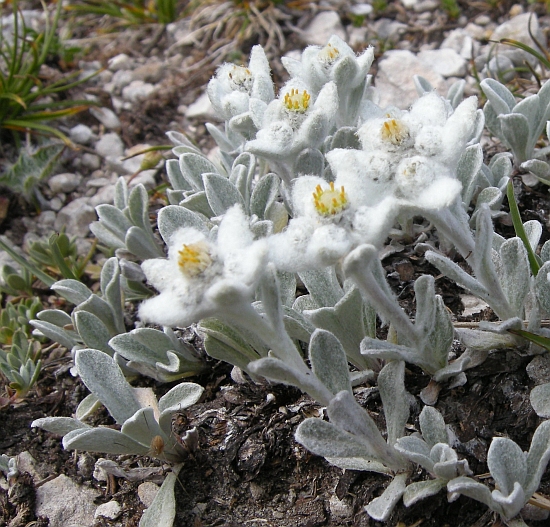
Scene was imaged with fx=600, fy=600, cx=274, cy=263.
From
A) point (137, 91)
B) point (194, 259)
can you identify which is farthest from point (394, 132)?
point (137, 91)

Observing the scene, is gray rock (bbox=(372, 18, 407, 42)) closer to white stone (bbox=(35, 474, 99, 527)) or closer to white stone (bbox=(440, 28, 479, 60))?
white stone (bbox=(440, 28, 479, 60))

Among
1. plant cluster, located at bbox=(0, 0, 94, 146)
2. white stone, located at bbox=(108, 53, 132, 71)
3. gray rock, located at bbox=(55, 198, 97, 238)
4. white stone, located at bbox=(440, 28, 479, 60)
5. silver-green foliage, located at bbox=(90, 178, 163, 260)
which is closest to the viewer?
silver-green foliage, located at bbox=(90, 178, 163, 260)

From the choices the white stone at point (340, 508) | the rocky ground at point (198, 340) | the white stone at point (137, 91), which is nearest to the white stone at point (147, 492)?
the rocky ground at point (198, 340)

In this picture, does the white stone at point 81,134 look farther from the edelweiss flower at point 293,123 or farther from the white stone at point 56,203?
the edelweiss flower at point 293,123

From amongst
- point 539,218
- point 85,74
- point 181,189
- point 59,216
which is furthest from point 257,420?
point 85,74

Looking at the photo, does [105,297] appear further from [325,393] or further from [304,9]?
[304,9]

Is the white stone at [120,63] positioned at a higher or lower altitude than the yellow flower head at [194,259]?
lower

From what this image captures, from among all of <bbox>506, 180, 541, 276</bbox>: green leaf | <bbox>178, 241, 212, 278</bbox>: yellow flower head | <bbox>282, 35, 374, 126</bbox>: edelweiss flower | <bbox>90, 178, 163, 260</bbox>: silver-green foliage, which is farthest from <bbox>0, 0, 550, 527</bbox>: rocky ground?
<bbox>178, 241, 212, 278</bbox>: yellow flower head
